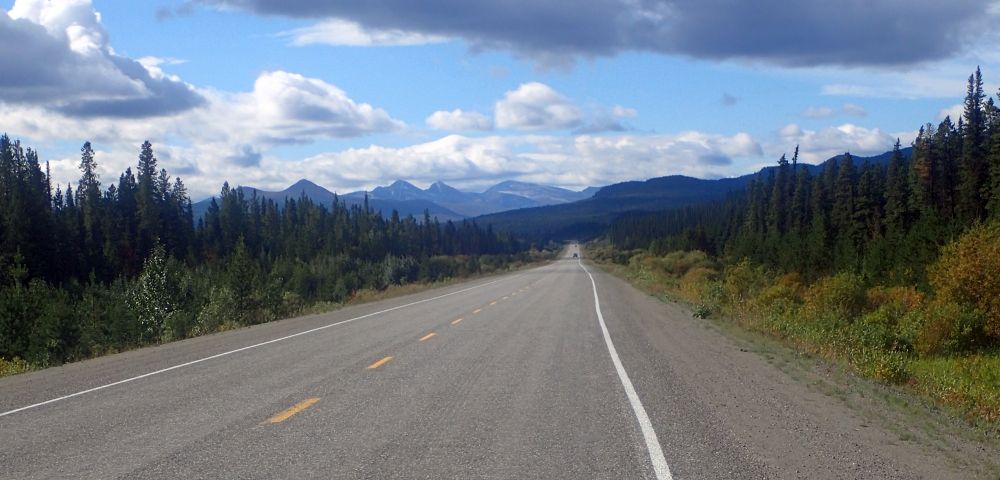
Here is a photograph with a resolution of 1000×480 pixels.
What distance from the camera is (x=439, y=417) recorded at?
8.49m

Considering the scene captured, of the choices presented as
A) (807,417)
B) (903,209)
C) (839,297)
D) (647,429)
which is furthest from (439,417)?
(903,209)

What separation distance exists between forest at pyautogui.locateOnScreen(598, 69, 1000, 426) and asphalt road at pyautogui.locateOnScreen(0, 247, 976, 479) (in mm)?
3099

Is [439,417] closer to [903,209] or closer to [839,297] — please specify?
[839,297]

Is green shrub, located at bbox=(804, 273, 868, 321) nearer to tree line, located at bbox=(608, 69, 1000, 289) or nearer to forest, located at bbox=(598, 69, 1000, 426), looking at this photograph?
forest, located at bbox=(598, 69, 1000, 426)

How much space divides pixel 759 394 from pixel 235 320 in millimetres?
20584

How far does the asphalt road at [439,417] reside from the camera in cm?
656

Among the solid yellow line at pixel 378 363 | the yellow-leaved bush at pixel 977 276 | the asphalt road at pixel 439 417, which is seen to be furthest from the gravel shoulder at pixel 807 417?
the yellow-leaved bush at pixel 977 276

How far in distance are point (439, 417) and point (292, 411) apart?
1719mm

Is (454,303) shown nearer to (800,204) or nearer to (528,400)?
(528,400)

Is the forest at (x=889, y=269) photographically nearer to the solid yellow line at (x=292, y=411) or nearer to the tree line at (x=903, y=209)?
the tree line at (x=903, y=209)

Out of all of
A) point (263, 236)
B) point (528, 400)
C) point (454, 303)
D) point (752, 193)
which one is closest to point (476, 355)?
point (528, 400)

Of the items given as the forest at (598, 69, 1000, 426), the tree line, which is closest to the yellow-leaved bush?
Result: the forest at (598, 69, 1000, 426)

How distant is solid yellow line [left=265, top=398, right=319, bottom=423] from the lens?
8406 millimetres

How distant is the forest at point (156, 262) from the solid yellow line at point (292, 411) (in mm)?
11148
